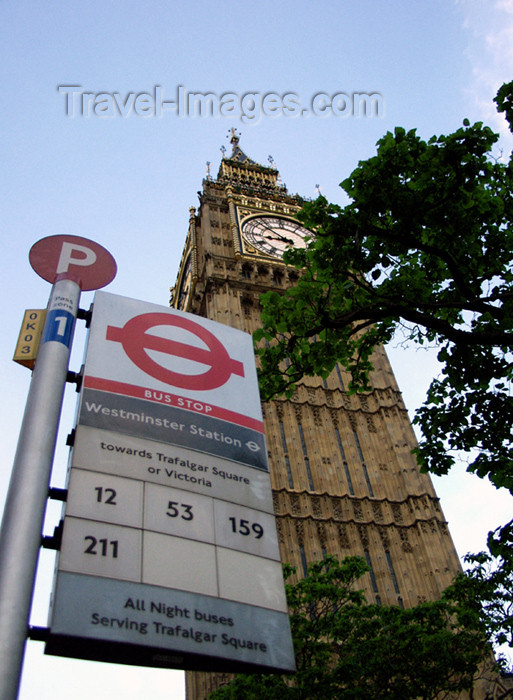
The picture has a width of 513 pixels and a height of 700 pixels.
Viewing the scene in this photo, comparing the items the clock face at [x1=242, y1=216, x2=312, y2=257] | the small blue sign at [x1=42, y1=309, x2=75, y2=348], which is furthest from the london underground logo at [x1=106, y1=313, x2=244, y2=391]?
the clock face at [x1=242, y1=216, x2=312, y2=257]

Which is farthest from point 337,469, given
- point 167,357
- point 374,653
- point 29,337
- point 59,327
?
point 59,327

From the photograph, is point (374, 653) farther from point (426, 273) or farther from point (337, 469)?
point (337, 469)

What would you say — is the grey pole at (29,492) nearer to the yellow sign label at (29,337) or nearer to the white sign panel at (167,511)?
the yellow sign label at (29,337)

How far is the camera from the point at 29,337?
6.78 m

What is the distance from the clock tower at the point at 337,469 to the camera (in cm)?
2616

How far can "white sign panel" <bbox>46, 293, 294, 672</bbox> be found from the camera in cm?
501

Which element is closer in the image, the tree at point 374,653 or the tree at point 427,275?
the tree at point 427,275

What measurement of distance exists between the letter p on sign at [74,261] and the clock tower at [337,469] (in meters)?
11.0

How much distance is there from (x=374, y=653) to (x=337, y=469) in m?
14.5

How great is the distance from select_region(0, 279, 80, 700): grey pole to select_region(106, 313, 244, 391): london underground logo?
0.75m

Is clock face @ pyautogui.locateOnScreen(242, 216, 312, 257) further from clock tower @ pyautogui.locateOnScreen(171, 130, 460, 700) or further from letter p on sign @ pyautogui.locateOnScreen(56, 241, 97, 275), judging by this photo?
letter p on sign @ pyautogui.locateOnScreen(56, 241, 97, 275)

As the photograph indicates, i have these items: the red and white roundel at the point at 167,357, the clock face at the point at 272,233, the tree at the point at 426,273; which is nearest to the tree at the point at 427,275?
the tree at the point at 426,273

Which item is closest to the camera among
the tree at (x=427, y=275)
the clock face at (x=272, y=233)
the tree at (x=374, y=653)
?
the tree at (x=427, y=275)

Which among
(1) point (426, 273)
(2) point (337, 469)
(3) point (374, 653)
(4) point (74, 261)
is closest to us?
(4) point (74, 261)
